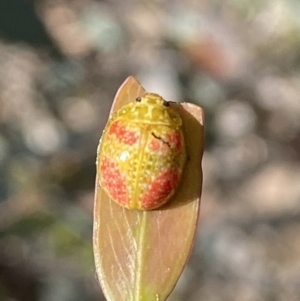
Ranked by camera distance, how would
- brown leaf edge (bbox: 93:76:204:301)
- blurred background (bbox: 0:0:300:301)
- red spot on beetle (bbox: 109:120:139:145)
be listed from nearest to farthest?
brown leaf edge (bbox: 93:76:204:301) → red spot on beetle (bbox: 109:120:139:145) → blurred background (bbox: 0:0:300:301)

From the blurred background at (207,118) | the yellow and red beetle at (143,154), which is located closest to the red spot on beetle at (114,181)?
the yellow and red beetle at (143,154)

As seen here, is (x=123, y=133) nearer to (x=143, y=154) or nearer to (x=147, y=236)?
(x=143, y=154)

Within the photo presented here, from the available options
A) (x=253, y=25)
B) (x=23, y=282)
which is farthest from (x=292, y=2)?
(x=23, y=282)

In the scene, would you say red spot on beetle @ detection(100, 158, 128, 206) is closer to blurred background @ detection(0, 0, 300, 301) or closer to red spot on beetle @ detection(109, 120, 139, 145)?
red spot on beetle @ detection(109, 120, 139, 145)

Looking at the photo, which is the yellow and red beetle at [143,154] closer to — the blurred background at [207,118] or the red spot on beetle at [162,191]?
the red spot on beetle at [162,191]

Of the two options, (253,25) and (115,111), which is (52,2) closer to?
(253,25)

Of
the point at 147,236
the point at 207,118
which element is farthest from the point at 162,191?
the point at 207,118

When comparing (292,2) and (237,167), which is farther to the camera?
(237,167)

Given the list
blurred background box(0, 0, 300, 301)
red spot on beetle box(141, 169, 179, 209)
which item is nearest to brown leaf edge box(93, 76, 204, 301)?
red spot on beetle box(141, 169, 179, 209)

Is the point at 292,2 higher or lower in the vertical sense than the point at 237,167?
higher
